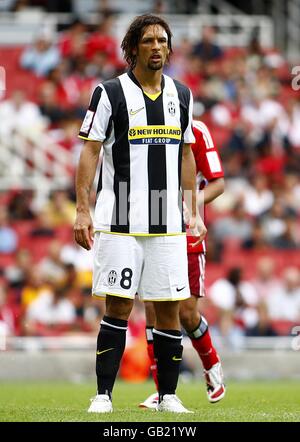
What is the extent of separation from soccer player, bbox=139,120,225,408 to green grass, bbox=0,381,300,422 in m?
0.24

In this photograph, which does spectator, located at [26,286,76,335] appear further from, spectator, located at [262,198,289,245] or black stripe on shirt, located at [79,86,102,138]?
black stripe on shirt, located at [79,86,102,138]

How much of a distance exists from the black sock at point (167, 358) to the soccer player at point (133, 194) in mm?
104

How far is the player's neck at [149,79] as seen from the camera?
829 centimetres

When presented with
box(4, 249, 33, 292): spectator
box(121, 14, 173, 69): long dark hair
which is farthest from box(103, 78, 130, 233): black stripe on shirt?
box(4, 249, 33, 292): spectator

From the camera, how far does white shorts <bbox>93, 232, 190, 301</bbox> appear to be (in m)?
8.13

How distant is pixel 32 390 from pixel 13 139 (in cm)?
771

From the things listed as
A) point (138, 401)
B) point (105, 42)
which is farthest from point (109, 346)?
point (105, 42)

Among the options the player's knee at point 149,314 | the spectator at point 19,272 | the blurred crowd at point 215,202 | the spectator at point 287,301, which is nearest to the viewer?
the player's knee at point 149,314

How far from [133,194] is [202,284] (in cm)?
167

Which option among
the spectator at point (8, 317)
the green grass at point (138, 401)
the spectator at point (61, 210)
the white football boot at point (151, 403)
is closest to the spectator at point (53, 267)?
the spectator at point (8, 317)

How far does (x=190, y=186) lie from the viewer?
877 cm

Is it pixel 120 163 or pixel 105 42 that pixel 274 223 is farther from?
pixel 120 163

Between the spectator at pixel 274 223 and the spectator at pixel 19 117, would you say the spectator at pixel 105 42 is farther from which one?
the spectator at pixel 274 223
